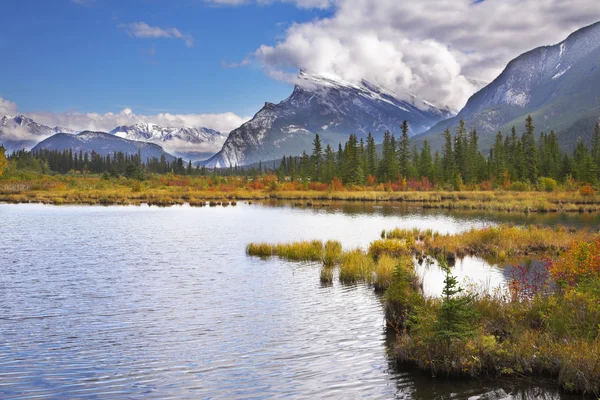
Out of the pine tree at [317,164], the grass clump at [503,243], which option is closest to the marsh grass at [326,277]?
the grass clump at [503,243]

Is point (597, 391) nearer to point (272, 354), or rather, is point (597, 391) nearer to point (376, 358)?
point (376, 358)

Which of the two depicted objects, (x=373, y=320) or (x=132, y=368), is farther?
(x=373, y=320)

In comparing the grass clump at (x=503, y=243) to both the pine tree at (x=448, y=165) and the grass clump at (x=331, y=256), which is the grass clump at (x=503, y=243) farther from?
the pine tree at (x=448, y=165)

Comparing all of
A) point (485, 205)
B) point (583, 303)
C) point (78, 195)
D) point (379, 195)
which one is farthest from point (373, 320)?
point (78, 195)

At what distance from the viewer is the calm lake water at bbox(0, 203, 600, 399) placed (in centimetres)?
1175

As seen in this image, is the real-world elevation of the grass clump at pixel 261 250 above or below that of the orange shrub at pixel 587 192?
below

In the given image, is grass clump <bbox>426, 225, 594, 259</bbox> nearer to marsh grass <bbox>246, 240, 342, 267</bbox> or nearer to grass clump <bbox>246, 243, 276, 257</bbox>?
marsh grass <bbox>246, 240, 342, 267</bbox>

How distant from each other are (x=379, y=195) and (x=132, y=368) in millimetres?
86630

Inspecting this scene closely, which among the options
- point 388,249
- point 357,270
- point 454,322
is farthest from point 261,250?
point 454,322

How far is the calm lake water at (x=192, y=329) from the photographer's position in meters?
11.8

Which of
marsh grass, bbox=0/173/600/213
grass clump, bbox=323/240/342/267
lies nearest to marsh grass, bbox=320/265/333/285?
grass clump, bbox=323/240/342/267

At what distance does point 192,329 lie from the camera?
1611cm

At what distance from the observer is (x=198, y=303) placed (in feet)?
63.5

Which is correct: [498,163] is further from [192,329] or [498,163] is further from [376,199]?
[192,329]
